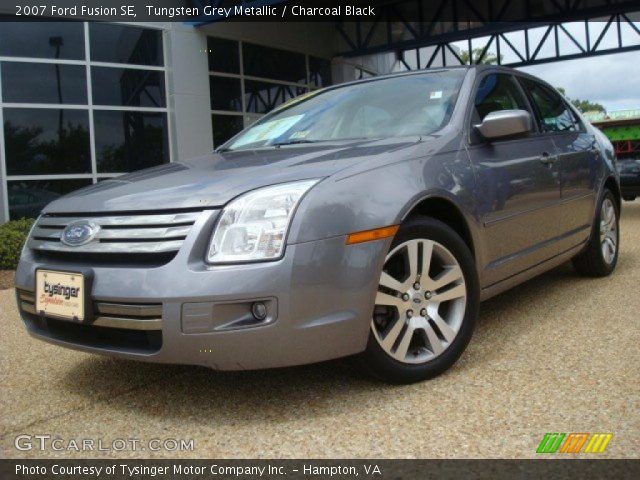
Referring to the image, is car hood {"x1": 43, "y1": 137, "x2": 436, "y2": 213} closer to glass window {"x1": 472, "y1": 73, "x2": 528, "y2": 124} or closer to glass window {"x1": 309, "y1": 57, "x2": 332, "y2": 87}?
glass window {"x1": 472, "y1": 73, "x2": 528, "y2": 124}

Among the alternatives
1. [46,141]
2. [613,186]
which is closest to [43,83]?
[46,141]

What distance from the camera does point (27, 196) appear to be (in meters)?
10.0

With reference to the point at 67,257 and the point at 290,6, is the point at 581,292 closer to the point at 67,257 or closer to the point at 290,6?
the point at 67,257

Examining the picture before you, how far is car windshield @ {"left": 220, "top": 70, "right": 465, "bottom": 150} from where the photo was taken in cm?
315

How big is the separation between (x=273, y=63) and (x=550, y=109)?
32.8 feet

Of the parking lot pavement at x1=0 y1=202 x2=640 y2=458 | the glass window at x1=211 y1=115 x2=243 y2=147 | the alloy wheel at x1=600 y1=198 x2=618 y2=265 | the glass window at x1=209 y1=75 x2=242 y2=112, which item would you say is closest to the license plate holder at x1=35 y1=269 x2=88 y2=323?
the parking lot pavement at x1=0 y1=202 x2=640 y2=458

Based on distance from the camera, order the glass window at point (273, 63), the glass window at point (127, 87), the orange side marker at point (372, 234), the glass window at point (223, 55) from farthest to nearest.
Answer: the glass window at point (273, 63) → the glass window at point (223, 55) → the glass window at point (127, 87) → the orange side marker at point (372, 234)

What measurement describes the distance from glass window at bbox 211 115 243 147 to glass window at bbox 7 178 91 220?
9.93 feet

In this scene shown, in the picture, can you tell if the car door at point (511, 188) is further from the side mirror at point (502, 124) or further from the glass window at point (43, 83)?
the glass window at point (43, 83)

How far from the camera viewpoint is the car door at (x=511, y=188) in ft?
10.1

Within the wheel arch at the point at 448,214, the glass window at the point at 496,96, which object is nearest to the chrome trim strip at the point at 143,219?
the wheel arch at the point at 448,214

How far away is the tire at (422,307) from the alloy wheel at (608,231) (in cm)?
225

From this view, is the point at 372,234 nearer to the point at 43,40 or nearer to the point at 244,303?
the point at 244,303

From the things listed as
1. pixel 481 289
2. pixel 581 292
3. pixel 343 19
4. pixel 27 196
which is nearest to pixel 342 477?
pixel 481 289
